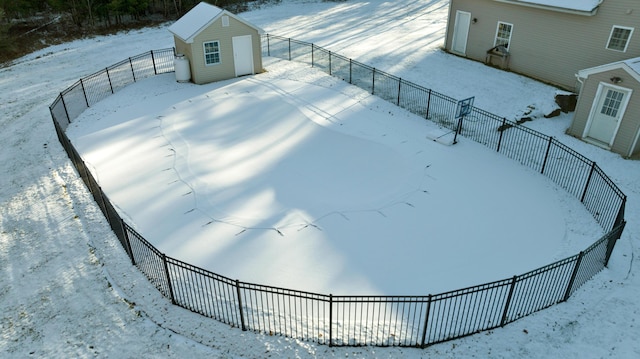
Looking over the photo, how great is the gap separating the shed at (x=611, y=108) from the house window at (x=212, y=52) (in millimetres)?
17585

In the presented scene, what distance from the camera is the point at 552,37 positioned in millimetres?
22688

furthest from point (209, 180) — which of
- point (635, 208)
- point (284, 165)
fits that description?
point (635, 208)

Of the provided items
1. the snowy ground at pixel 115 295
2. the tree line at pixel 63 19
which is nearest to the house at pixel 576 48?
the snowy ground at pixel 115 295

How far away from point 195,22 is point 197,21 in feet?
0.40

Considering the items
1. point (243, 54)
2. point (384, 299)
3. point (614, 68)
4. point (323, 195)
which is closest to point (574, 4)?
point (614, 68)

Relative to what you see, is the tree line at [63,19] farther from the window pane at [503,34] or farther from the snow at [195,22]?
the window pane at [503,34]

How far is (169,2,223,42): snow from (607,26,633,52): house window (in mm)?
18925

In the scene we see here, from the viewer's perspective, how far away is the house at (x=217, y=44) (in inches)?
939

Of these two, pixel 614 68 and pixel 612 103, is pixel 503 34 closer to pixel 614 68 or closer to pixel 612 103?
pixel 614 68

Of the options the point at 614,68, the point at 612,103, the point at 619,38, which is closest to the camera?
the point at 614,68

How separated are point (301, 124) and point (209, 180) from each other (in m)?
5.46

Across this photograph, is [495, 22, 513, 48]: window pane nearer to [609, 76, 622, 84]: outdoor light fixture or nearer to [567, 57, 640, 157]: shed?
[567, 57, 640, 157]: shed

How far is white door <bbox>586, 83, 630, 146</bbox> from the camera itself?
1712 centimetres

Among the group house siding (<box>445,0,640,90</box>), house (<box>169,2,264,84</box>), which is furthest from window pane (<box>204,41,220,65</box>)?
house siding (<box>445,0,640,90</box>)
